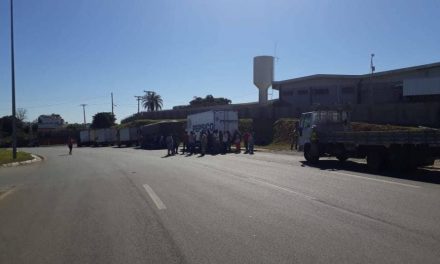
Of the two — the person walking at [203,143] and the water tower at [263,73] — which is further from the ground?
the water tower at [263,73]

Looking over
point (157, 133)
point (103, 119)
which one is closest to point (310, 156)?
point (157, 133)

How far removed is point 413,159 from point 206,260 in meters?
12.9

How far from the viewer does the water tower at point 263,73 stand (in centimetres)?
8125

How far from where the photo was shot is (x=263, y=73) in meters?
81.6

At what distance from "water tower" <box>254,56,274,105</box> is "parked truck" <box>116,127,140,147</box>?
2255 centimetres

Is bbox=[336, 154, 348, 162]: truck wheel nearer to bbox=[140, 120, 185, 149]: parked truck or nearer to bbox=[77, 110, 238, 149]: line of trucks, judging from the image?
bbox=[77, 110, 238, 149]: line of trucks

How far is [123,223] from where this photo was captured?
372 inches

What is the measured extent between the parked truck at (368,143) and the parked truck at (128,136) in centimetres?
4390

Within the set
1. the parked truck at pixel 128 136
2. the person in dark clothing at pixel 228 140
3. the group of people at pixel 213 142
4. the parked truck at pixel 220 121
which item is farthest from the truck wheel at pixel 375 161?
the parked truck at pixel 128 136

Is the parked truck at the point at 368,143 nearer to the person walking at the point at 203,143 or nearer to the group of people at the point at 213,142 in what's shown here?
Answer: the person walking at the point at 203,143

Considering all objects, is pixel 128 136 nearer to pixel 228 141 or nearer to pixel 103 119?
pixel 228 141

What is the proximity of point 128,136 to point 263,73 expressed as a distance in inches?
974

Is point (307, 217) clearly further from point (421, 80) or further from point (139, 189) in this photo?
point (421, 80)

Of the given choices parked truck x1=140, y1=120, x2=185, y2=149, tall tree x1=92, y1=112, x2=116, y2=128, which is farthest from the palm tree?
parked truck x1=140, y1=120, x2=185, y2=149
